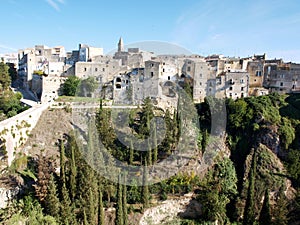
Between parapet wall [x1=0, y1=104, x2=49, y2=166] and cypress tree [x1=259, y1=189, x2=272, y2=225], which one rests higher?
parapet wall [x1=0, y1=104, x2=49, y2=166]

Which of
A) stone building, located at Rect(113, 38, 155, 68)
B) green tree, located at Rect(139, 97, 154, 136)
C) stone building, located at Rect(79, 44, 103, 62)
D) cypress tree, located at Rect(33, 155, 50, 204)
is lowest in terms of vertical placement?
cypress tree, located at Rect(33, 155, 50, 204)

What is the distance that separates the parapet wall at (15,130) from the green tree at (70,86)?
247 inches

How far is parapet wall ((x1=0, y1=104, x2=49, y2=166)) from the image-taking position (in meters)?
15.5

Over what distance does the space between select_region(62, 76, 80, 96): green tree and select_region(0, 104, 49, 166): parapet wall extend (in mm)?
6269

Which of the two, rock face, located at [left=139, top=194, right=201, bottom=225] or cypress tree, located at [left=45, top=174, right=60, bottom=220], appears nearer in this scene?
cypress tree, located at [left=45, top=174, right=60, bottom=220]

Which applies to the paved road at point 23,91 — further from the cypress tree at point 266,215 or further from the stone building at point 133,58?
the cypress tree at point 266,215

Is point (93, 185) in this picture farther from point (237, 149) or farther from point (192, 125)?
point (237, 149)

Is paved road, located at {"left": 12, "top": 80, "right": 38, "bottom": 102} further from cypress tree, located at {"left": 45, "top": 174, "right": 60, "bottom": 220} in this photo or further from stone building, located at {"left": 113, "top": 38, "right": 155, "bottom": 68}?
cypress tree, located at {"left": 45, "top": 174, "right": 60, "bottom": 220}

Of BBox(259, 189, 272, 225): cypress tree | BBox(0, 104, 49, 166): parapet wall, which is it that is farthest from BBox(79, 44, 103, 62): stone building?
BBox(259, 189, 272, 225): cypress tree

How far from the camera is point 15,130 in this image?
16.9 metres

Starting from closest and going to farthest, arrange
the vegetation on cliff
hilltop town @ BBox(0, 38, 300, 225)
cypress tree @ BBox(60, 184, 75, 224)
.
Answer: cypress tree @ BBox(60, 184, 75, 224), the vegetation on cliff, hilltop town @ BBox(0, 38, 300, 225)

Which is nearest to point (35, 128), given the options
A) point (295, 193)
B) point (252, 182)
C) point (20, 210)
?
point (20, 210)

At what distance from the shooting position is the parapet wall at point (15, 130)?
1548cm

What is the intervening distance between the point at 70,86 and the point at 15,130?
10.5 meters
